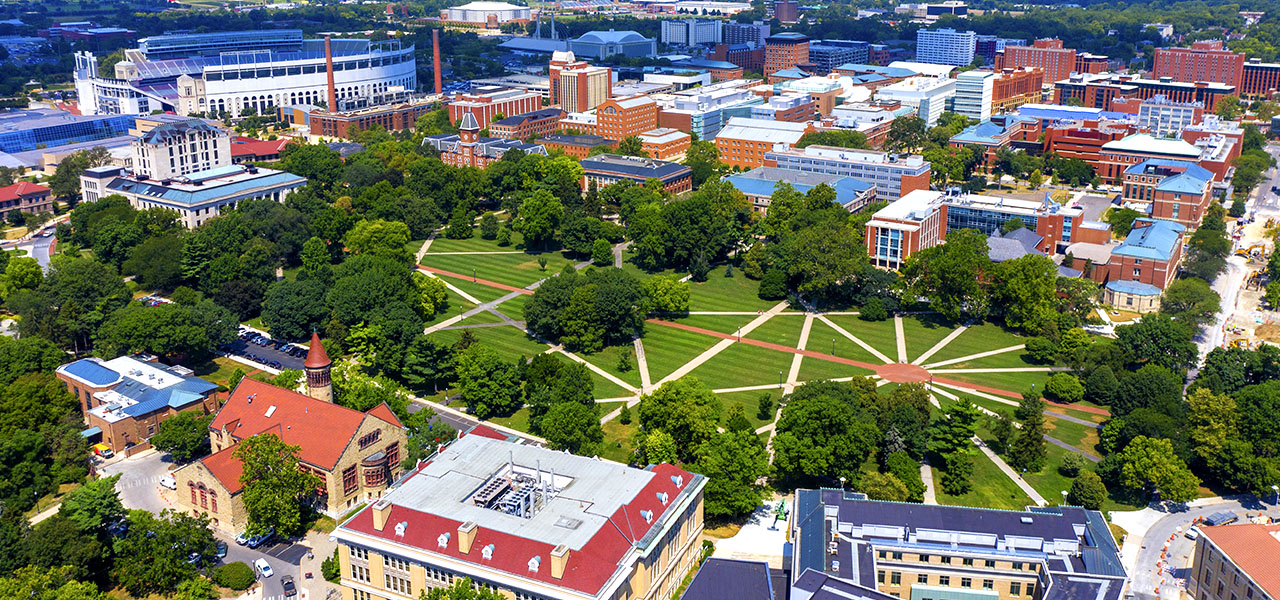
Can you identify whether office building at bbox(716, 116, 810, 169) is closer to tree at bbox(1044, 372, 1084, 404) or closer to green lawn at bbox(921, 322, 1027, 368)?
green lawn at bbox(921, 322, 1027, 368)

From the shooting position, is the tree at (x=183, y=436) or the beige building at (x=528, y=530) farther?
the tree at (x=183, y=436)

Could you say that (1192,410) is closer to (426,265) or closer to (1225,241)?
(1225,241)

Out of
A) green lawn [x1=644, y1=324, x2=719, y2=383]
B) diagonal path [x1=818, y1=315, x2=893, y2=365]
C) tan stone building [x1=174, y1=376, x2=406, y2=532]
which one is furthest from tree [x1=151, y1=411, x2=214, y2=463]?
diagonal path [x1=818, y1=315, x2=893, y2=365]

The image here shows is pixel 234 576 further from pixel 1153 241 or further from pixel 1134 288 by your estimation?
pixel 1153 241

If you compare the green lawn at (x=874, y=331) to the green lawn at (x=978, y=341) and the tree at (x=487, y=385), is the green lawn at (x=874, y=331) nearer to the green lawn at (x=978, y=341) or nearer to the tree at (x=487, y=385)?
the green lawn at (x=978, y=341)

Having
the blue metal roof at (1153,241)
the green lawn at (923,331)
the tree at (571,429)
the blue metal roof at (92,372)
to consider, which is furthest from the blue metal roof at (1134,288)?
the blue metal roof at (92,372)

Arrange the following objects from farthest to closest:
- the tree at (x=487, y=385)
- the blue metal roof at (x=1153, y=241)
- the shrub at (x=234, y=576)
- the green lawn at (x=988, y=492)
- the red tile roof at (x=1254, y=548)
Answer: the blue metal roof at (x=1153, y=241) → the tree at (x=487, y=385) → the green lawn at (x=988, y=492) → the shrub at (x=234, y=576) → the red tile roof at (x=1254, y=548)

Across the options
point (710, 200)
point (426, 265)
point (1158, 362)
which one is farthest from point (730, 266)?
point (1158, 362)
